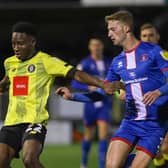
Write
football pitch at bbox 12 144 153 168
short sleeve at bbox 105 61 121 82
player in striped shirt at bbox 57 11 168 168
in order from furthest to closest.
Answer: football pitch at bbox 12 144 153 168
short sleeve at bbox 105 61 121 82
player in striped shirt at bbox 57 11 168 168

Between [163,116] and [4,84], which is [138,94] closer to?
[163,116]

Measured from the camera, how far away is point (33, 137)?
971cm

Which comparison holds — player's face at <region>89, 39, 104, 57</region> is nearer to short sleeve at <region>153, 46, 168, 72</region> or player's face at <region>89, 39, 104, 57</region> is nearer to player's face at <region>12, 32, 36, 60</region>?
player's face at <region>12, 32, 36, 60</region>

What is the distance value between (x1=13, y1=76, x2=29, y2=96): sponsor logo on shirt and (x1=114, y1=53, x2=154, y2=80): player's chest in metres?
1.08

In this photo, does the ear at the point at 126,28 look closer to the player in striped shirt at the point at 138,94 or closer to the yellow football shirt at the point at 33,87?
the player in striped shirt at the point at 138,94

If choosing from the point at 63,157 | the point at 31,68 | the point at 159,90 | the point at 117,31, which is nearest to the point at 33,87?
the point at 31,68

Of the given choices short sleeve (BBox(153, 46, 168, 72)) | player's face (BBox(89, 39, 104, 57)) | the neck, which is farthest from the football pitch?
short sleeve (BBox(153, 46, 168, 72))

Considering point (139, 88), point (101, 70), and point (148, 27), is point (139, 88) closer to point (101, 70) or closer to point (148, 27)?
point (148, 27)

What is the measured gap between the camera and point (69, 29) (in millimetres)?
30594

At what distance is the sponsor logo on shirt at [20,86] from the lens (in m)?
9.98

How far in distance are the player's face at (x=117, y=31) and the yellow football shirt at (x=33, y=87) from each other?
2.01ft

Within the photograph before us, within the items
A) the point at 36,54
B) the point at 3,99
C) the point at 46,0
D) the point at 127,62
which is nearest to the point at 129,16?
the point at 127,62

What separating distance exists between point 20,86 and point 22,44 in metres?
0.49

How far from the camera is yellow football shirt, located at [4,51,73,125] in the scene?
9914 millimetres
